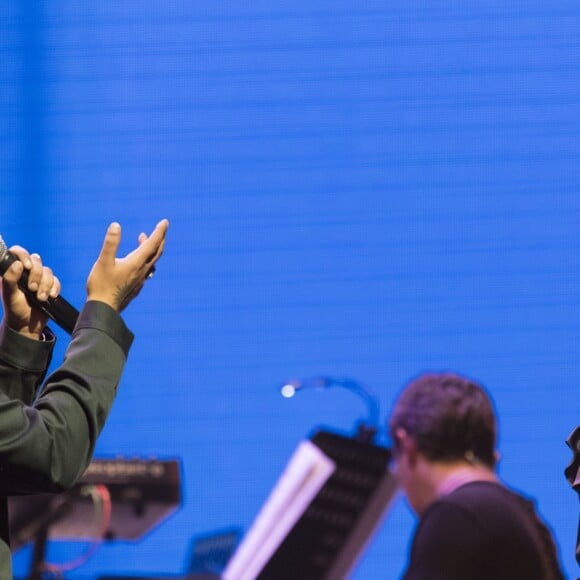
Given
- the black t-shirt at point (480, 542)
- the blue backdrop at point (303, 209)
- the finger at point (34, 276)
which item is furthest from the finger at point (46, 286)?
the blue backdrop at point (303, 209)

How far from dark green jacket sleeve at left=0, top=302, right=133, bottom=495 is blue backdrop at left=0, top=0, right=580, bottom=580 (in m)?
2.38

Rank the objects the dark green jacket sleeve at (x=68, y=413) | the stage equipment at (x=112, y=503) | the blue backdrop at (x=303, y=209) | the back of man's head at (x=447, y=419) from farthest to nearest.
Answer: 1. the blue backdrop at (x=303, y=209)
2. the stage equipment at (x=112, y=503)
3. the back of man's head at (x=447, y=419)
4. the dark green jacket sleeve at (x=68, y=413)

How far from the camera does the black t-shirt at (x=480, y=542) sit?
87.3 inches

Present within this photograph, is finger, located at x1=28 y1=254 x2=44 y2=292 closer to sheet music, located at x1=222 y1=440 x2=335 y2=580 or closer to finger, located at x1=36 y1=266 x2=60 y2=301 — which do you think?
finger, located at x1=36 y1=266 x2=60 y2=301

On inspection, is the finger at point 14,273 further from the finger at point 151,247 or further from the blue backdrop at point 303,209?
the blue backdrop at point 303,209

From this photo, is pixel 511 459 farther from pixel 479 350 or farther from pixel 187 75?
pixel 187 75

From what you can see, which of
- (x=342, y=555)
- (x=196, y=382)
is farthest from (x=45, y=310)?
(x=196, y=382)

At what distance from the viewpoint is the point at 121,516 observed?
2.80 meters

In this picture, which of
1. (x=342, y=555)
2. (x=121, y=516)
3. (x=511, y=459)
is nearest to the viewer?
(x=342, y=555)

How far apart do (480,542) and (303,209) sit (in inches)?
66.0

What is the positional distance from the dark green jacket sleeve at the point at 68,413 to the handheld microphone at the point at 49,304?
6 cm

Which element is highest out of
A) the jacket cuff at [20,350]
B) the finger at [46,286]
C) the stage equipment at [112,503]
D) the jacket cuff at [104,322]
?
the finger at [46,286]

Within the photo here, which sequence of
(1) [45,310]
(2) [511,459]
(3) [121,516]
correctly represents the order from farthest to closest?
(2) [511,459] < (3) [121,516] < (1) [45,310]

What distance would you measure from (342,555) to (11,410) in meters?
1.14
